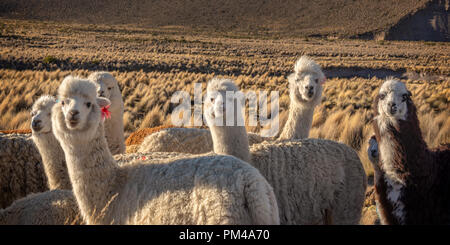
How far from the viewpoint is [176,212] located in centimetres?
231

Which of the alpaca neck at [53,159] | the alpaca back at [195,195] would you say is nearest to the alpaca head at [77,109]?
the alpaca back at [195,195]

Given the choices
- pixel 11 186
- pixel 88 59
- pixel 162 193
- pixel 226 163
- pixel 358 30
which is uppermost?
pixel 358 30

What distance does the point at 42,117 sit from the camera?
147 inches

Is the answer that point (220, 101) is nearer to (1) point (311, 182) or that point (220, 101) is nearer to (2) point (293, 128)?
(1) point (311, 182)

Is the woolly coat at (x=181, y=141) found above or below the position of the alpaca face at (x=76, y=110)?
below

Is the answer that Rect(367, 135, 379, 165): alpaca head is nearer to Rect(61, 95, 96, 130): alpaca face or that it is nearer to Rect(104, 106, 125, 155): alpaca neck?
Rect(61, 95, 96, 130): alpaca face

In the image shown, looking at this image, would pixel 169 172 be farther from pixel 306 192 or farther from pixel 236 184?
pixel 306 192

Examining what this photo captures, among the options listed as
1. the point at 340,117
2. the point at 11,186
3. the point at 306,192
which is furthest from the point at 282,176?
the point at 340,117

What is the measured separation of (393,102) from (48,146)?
306 cm

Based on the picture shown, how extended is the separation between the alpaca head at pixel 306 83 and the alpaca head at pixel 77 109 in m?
2.53

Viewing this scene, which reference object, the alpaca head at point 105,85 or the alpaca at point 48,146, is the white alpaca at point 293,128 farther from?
the alpaca at point 48,146

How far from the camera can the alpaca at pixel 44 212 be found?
3.13 metres

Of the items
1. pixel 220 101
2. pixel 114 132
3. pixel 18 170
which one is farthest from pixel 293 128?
pixel 18 170
